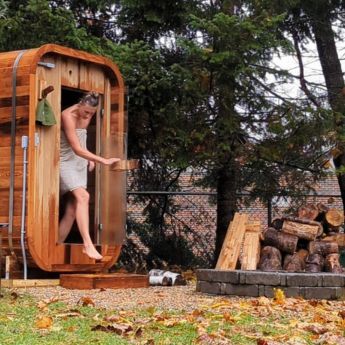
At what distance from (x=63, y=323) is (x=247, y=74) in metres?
4.99

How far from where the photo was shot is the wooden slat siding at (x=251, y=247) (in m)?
8.79

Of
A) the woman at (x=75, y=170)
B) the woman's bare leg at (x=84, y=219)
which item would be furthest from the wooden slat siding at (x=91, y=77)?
the woman's bare leg at (x=84, y=219)

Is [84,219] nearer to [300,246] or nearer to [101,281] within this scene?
[101,281]

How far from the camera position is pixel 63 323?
207 inches

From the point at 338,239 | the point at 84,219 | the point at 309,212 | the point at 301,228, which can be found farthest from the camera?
the point at 338,239

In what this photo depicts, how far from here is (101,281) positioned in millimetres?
7934

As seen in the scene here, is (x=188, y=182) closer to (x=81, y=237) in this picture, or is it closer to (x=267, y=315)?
(x=81, y=237)

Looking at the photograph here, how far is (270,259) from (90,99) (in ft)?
9.21

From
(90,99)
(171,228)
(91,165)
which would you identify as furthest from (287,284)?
(171,228)

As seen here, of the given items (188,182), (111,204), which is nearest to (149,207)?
(188,182)

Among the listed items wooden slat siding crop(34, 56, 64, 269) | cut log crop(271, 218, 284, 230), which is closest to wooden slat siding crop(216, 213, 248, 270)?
cut log crop(271, 218, 284, 230)

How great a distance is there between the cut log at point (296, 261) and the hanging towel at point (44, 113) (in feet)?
10.5

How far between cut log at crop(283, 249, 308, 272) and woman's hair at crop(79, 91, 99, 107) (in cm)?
292

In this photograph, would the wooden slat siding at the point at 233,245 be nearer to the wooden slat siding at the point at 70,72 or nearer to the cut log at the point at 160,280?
the cut log at the point at 160,280
